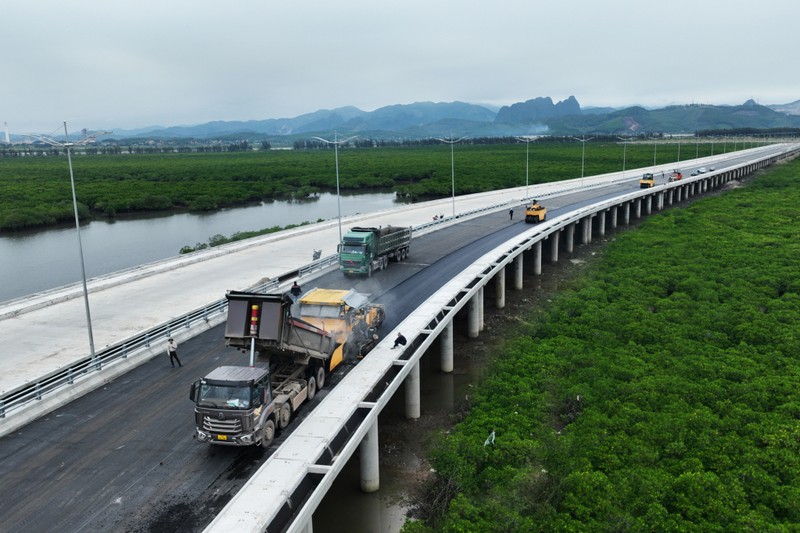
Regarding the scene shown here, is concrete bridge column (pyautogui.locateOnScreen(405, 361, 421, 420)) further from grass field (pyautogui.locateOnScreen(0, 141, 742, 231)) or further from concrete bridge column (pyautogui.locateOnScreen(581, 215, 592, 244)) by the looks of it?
grass field (pyautogui.locateOnScreen(0, 141, 742, 231))

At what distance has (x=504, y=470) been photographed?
70.2 feet

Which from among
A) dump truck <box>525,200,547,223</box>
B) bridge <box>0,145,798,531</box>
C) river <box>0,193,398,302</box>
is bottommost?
river <box>0,193,398,302</box>

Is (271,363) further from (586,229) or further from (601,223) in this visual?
(601,223)

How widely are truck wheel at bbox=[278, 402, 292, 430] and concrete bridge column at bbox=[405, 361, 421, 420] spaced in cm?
769

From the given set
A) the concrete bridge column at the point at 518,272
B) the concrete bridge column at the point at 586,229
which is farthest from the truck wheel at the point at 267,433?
the concrete bridge column at the point at 586,229

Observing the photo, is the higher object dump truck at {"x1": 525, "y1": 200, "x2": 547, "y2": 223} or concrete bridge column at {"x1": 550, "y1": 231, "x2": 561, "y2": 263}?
dump truck at {"x1": 525, "y1": 200, "x2": 547, "y2": 223}

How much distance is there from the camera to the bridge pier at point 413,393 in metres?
27.4

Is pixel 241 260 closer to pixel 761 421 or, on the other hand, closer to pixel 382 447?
pixel 382 447

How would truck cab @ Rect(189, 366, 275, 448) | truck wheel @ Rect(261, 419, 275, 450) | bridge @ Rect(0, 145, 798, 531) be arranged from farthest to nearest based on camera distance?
truck wheel @ Rect(261, 419, 275, 450) → truck cab @ Rect(189, 366, 275, 448) → bridge @ Rect(0, 145, 798, 531)

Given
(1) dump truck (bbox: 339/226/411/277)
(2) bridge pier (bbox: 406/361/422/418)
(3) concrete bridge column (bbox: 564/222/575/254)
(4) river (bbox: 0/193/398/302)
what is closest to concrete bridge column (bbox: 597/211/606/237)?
(3) concrete bridge column (bbox: 564/222/575/254)

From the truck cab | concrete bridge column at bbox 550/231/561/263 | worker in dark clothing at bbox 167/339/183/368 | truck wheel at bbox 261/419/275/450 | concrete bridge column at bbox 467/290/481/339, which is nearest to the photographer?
the truck cab

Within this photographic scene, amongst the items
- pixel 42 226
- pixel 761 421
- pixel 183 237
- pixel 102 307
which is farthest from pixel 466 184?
pixel 761 421

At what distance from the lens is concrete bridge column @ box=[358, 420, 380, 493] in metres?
21.6

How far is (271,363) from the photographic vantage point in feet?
Result: 74.0
